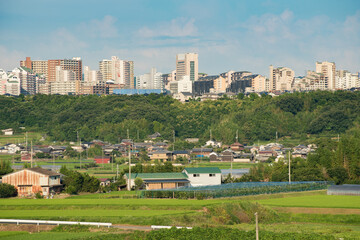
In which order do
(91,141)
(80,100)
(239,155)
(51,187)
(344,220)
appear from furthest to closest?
(80,100)
(91,141)
(239,155)
(51,187)
(344,220)

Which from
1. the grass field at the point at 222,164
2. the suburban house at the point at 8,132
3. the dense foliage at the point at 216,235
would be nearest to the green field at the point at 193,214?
Answer: the dense foliage at the point at 216,235

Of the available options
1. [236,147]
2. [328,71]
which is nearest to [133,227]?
[236,147]

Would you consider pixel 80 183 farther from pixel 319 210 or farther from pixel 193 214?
pixel 319 210

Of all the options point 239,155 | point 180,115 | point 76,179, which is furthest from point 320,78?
point 76,179

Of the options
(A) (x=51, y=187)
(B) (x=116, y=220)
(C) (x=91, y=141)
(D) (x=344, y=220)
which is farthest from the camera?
(C) (x=91, y=141)

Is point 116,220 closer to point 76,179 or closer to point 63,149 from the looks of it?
point 76,179

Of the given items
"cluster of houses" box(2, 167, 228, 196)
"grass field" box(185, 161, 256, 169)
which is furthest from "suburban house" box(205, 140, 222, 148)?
"cluster of houses" box(2, 167, 228, 196)

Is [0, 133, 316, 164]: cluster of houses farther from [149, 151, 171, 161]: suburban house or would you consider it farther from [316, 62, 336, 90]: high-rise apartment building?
[316, 62, 336, 90]: high-rise apartment building
